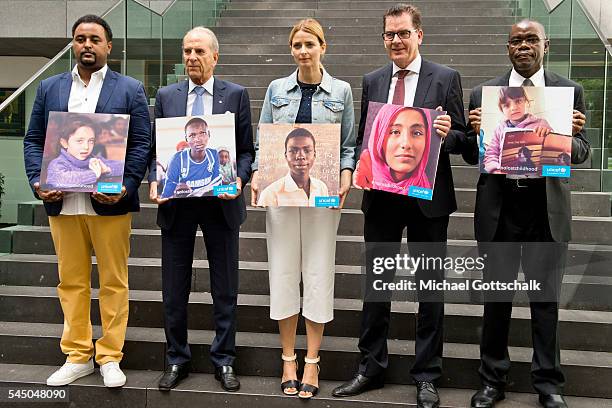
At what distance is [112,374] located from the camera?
3.32 metres

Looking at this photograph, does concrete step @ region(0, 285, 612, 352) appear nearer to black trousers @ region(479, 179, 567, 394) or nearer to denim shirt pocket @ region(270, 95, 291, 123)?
black trousers @ region(479, 179, 567, 394)

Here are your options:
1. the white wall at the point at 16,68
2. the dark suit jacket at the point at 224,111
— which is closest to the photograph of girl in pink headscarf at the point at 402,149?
the dark suit jacket at the point at 224,111

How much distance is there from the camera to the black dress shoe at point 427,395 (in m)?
3.09

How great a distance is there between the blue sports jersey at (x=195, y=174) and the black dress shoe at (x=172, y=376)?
3.46 ft

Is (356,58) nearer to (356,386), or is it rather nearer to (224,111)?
(224,111)

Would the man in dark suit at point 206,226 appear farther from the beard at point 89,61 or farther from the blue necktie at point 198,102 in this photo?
the beard at point 89,61

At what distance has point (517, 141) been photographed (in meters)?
2.87

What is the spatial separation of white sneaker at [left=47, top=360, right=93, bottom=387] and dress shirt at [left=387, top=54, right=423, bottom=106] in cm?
241

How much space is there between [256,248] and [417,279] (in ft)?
5.76

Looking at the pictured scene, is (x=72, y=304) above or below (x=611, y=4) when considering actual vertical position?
below

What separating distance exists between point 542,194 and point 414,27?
1.11 m

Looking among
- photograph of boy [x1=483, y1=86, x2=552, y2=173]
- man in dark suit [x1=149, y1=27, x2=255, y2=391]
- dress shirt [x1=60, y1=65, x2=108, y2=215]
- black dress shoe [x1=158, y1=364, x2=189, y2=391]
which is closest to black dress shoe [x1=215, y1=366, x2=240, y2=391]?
man in dark suit [x1=149, y1=27, x2=255, y2=391]

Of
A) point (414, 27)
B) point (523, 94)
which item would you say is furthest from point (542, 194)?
point (414, 27)

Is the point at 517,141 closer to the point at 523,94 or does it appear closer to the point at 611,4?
the point at 523,94
